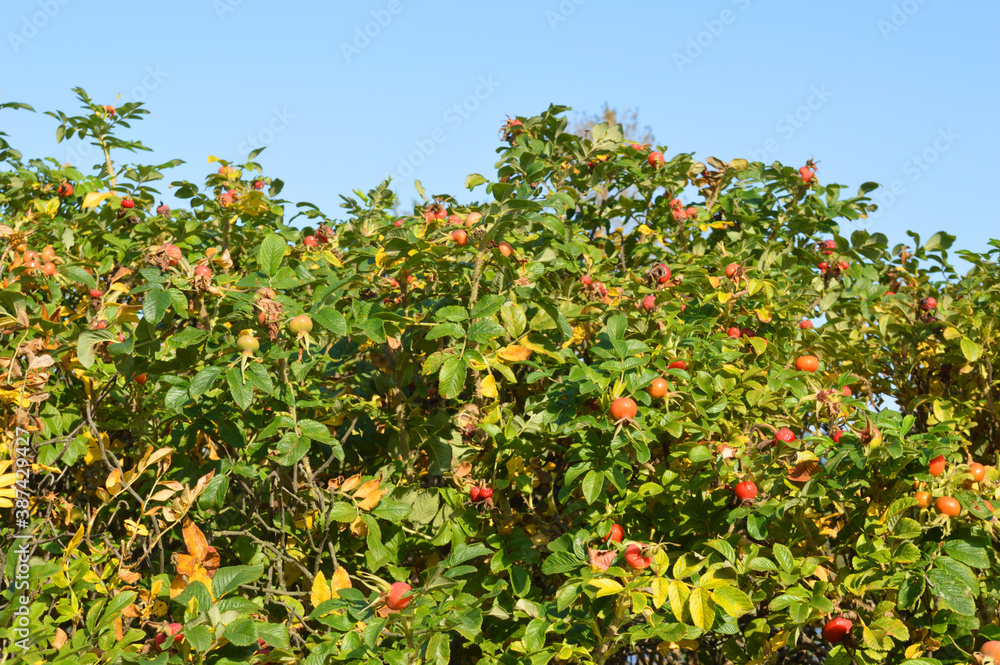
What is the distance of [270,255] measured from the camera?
2123 millimetres

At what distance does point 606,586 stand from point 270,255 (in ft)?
3.91

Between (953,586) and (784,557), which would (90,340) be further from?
(953,586)

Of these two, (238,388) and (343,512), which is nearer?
(238,388)

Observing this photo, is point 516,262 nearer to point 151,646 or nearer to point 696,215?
point 696,215

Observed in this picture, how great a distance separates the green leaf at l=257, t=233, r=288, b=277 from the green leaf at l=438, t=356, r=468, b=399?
1.71 feet

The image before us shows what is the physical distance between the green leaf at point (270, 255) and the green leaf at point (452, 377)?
20.5 inches

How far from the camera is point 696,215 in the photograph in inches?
130

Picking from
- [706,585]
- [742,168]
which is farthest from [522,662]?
[742,168]

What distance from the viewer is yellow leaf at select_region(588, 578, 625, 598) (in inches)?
69.2

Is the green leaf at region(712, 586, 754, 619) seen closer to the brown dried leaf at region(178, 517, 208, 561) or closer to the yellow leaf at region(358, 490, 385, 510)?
the yellow leaf at region(358, 490, 385, 510)

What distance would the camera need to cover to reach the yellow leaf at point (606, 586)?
1.76m

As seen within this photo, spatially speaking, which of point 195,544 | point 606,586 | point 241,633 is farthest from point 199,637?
point 606,586

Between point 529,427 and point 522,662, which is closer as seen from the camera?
point 522,662

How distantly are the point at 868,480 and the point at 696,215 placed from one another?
140 centimetres
